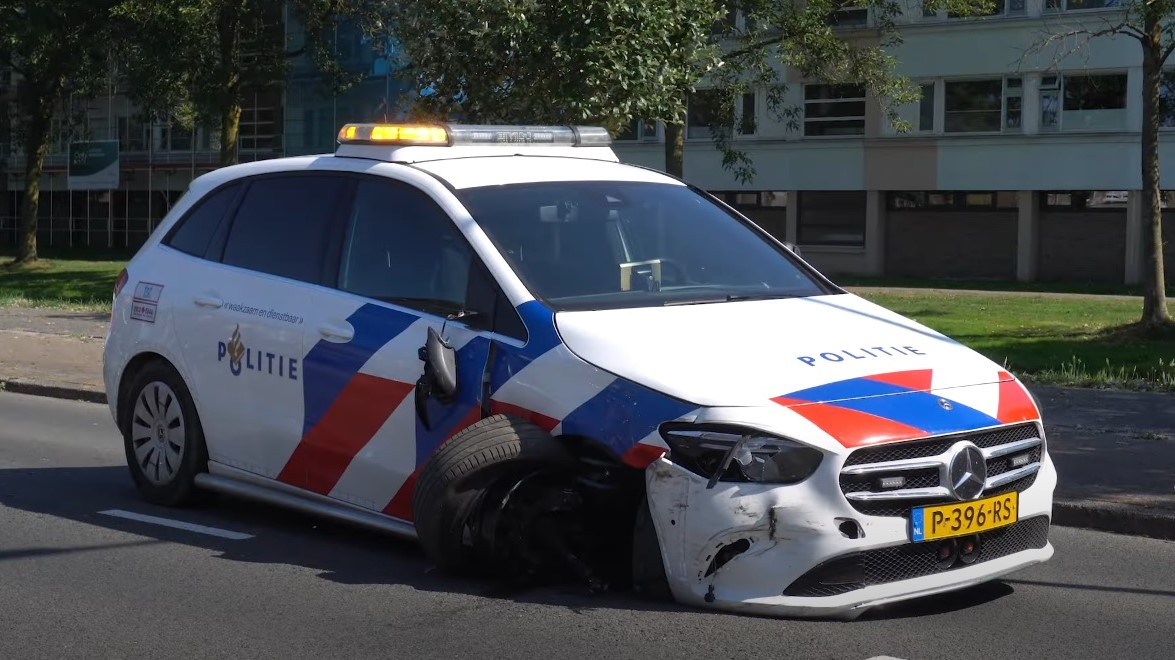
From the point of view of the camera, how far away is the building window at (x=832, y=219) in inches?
1608

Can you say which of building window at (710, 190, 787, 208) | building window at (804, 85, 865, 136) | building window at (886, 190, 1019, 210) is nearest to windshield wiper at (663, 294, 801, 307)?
building window at (886, 190, 1019, 210)

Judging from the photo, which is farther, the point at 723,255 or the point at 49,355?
the point at 49,355

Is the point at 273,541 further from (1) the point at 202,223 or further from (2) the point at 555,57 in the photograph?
(2) the point at 555,57

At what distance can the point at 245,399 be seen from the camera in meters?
6.95

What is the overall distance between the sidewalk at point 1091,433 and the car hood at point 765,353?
7.43 ft

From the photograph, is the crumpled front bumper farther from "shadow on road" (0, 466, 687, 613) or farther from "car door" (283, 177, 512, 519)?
"car door" (283, 177, 512, 519)

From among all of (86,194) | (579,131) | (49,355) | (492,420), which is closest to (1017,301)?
(49,355)

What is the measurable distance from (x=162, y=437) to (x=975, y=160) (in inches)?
1320

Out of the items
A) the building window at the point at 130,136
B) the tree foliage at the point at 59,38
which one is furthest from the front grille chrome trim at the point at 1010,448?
the building window at the point at 130,136

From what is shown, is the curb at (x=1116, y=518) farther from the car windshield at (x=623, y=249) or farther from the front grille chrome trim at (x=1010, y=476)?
the front grille chrome trim at (x=1010, y=476)

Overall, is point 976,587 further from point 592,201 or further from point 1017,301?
point 1017,301

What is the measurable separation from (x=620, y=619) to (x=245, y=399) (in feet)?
8.18

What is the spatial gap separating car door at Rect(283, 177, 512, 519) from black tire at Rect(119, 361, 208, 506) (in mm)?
889

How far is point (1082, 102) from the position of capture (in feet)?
121
